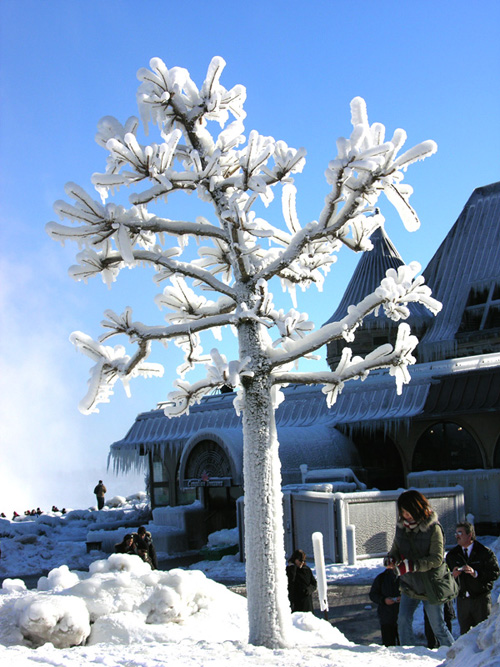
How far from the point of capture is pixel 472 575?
22.4 feet

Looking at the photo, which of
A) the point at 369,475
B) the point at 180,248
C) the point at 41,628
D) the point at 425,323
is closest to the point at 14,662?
the point at 41,628

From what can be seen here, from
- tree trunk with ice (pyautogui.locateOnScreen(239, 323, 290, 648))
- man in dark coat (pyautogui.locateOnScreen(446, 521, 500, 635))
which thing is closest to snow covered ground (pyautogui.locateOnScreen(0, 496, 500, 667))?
tree trunk with ice (pyautogui.locateOnScreen(239, 323, 290, 648))

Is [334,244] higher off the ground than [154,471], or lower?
higher

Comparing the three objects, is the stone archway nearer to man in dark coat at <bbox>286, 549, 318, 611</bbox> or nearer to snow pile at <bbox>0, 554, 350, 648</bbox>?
man in dark coat at <bbox>286, 549, 318, 611</bbox>

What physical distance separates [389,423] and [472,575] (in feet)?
48.4

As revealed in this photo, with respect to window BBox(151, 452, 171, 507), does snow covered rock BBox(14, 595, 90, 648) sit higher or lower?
lower

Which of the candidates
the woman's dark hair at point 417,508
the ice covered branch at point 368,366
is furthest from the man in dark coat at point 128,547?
the woman's dark hair at point 417,508

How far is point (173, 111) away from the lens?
22.9ft

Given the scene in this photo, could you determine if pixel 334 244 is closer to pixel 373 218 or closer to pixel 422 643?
pixel 373 218

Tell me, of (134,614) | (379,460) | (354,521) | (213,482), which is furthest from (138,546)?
(379,460)

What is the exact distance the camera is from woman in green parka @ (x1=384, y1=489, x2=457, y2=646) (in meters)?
5.62

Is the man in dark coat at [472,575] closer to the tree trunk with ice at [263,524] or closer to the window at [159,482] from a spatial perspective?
the tree trunk with ice at [263,524]

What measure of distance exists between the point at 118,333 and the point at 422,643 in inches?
194

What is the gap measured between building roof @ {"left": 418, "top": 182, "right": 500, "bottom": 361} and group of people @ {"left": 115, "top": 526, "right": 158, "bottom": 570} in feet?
60.1
